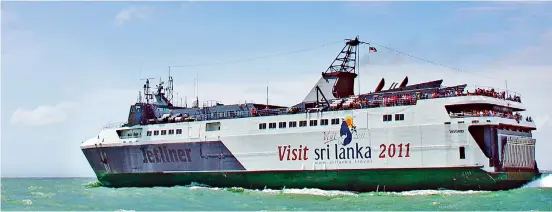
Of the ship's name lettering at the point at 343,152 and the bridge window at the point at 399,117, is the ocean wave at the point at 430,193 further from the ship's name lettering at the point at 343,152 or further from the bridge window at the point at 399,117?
the bridge window at the point at 399,117

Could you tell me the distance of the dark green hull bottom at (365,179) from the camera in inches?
1428

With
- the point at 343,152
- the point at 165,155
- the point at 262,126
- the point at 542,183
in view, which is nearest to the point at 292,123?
the point at 262,126

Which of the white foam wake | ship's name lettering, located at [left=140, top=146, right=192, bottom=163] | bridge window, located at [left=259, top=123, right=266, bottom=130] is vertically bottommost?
the white foam wake

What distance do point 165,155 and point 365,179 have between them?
51.8 feet

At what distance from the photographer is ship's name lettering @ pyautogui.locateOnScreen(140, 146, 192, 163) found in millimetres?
46969

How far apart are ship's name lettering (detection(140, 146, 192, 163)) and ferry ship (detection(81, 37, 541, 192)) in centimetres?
7

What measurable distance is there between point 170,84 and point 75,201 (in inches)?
699

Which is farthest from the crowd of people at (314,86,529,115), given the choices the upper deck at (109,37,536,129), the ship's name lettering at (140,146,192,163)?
the ship's name lettering at (140,146,192,163)

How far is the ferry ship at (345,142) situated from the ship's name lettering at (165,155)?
0.07 m

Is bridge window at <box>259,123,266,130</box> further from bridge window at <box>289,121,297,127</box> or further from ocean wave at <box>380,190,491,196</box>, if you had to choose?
ocean wave at <box>380,190,491,196</box>

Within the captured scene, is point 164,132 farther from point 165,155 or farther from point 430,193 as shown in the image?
point 430,193

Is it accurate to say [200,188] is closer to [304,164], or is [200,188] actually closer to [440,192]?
[304,164]

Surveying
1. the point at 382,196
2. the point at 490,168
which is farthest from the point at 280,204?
the point at 490,168

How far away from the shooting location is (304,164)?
136 ft
